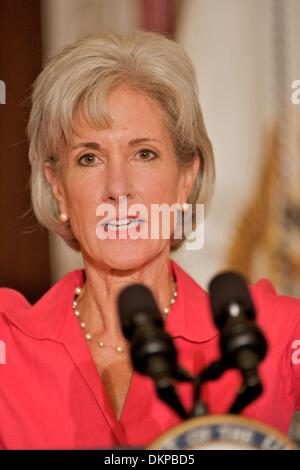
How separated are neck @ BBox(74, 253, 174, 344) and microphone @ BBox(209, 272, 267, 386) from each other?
629 mm

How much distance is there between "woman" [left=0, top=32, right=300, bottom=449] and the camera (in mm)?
1614

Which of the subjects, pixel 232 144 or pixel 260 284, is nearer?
pixel 260 284

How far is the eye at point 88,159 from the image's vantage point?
5.51 ft

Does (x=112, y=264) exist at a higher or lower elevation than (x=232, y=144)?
lower

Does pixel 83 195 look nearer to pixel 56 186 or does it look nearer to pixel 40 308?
pixel 56 186

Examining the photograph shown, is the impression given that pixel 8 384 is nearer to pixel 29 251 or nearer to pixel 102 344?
pixel 102 344

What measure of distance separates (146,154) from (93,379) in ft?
1.52

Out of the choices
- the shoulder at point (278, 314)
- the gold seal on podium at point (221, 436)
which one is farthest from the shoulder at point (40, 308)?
the gold seal on podium at point (221, 436)

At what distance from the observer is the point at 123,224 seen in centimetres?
167

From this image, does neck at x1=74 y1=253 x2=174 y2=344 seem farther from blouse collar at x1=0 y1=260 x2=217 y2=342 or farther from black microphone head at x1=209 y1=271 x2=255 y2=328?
black microphone head at x1=209 y1=271 x2=255 y2=328

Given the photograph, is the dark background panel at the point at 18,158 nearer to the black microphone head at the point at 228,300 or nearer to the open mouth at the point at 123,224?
the open mouth at the point at 123,224

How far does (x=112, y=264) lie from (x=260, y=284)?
333 millimetres

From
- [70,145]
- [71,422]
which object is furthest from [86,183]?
[71,422]

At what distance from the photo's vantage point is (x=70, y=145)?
1.69m
